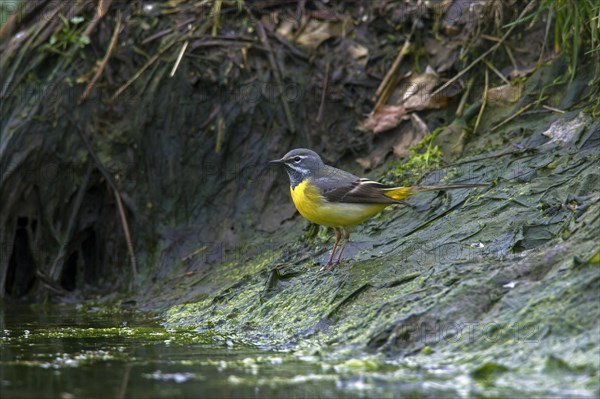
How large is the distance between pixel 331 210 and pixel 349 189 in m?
0.25

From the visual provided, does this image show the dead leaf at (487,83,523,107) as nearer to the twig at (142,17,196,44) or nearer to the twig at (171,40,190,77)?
the twig at (171,40,190,77)

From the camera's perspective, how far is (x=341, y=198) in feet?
24.8

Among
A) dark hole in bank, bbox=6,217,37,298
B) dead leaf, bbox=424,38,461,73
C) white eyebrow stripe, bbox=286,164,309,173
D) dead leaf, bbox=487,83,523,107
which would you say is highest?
dead leaf, bbox=424,38,461,73

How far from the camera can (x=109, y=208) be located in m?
10.2

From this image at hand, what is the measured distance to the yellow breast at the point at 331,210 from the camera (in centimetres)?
754

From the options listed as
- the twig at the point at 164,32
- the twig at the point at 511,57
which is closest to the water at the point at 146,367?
the twig at the point at 164,32

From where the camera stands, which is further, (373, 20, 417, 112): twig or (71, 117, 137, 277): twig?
(71, 117, 137, 277): twig

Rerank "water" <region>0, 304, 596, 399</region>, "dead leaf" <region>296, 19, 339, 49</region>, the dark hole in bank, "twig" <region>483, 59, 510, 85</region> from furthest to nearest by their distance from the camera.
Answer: the dark hole in bank, "dead leaf" <region>296, 19, 339, 49</region>, "twig" <region>483, 59, 510, 85</region>, "water" <region>0, 304, 596, 399</region>

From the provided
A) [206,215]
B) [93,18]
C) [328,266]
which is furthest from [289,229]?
[93,18]

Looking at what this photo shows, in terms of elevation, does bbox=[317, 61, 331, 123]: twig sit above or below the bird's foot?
above

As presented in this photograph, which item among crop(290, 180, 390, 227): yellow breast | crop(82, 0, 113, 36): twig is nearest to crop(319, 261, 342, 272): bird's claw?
crop(290, 180, 390, 227): yellow breast

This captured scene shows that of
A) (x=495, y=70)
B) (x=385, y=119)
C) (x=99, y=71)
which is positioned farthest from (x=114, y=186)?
(x=495, y=70)

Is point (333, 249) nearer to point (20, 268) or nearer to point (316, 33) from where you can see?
point (316, 33)

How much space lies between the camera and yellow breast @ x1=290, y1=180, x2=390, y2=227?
7535mm
